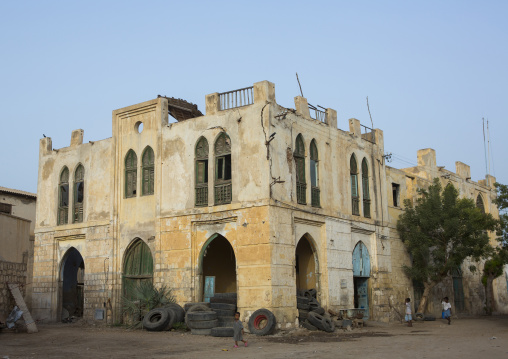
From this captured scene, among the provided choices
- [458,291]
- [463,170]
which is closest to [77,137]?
[458,291]

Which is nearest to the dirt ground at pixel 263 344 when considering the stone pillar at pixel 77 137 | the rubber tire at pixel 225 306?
the rubber tire at pixel 225 306

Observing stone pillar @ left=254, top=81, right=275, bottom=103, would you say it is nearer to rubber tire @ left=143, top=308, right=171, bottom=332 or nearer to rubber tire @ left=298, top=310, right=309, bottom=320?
rubber tire @ left=298, top=310, right=309, bottom=320

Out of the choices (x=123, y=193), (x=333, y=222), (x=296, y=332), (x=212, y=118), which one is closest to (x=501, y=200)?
(x=333, y=222)

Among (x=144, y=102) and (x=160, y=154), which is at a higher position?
(x=144, y=102)

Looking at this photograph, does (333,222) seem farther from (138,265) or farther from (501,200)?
(138,265)

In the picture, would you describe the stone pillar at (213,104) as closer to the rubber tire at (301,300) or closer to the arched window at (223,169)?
the arched window at (223,169)

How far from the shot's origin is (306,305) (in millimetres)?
19297

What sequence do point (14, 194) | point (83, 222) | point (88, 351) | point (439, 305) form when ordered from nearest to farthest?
1. point (88, 351)
2. point (83, 222)
3. point (439, 305)
4. point (14, 194)

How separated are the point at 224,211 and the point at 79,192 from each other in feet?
26.0

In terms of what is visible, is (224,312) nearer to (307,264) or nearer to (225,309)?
(225,309)

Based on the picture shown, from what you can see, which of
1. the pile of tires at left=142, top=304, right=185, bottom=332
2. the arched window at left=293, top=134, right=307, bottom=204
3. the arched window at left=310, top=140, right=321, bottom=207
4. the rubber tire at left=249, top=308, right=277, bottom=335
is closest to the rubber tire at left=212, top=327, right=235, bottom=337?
the rubber tire at left=249, top=308, right=277, bottom=335

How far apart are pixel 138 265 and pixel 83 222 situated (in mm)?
3286

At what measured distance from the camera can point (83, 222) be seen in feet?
77.1

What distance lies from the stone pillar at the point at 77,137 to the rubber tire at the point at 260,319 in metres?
11.6
